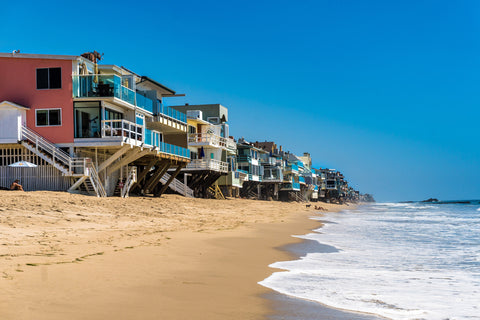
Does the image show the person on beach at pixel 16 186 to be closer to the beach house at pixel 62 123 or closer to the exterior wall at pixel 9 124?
the beach house at pixel 62 123

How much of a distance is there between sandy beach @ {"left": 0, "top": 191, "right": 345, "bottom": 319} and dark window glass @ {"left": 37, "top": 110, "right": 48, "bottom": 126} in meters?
9.66

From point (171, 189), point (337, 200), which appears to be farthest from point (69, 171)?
point (337, 200)

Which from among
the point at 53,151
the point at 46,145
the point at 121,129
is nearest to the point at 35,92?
the point at 46,145

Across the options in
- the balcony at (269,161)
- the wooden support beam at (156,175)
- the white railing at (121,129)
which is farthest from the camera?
the balcony at (269,161)

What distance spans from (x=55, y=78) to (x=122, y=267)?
2099 centimetres

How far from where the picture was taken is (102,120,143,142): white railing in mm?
27078

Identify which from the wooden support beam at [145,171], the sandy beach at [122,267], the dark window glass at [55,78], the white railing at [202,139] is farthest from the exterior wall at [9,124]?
the white railing at [202,139]

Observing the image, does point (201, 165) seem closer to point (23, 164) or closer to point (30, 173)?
point (30, 173)

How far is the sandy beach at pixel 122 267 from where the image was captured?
590 cm

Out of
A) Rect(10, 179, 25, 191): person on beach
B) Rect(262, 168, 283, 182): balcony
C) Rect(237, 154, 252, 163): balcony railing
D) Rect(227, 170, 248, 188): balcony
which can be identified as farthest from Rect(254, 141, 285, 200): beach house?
Rect(10, 179, 25, 191): person on beach

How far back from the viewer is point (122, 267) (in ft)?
28.7

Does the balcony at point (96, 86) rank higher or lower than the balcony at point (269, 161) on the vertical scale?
higher

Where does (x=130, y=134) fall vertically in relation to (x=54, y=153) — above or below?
above

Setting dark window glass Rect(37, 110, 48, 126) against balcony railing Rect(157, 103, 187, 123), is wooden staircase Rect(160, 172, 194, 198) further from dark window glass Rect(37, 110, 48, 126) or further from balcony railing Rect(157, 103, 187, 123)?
dark window glass Rect(37, 110, 48, 126)
